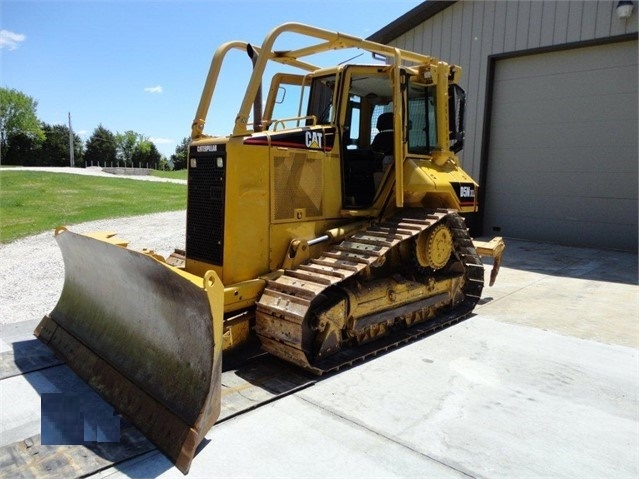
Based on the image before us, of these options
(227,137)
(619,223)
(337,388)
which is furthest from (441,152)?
(619,223)

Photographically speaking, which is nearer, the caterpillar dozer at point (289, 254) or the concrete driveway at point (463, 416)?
the concrete driveway at point (463, 416)

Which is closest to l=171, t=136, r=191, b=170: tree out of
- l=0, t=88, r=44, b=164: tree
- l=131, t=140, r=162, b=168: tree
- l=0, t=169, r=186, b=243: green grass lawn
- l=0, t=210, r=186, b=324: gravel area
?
l=131, t=140, r=162, b=168: tree

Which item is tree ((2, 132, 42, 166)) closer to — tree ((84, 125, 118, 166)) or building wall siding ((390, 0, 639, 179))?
tree ((84, 125, 118, 166))

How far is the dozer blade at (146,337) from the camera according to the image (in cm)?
306

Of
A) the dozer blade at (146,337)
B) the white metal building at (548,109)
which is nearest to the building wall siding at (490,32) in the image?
the white metal building at (548,109)

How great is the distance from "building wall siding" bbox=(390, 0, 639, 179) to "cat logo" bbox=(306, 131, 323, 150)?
27.0 ft

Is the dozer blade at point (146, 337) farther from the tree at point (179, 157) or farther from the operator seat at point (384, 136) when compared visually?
the tree at point (179, 157)

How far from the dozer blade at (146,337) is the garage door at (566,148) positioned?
991 cm

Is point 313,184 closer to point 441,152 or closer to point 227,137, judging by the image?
point 227,137

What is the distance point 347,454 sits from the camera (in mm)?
3031

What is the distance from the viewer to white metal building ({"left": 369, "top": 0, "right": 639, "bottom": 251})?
1010cm

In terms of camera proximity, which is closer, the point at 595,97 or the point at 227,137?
the point at 227,137

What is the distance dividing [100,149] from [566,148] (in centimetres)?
7119

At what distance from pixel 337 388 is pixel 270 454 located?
102 cm
